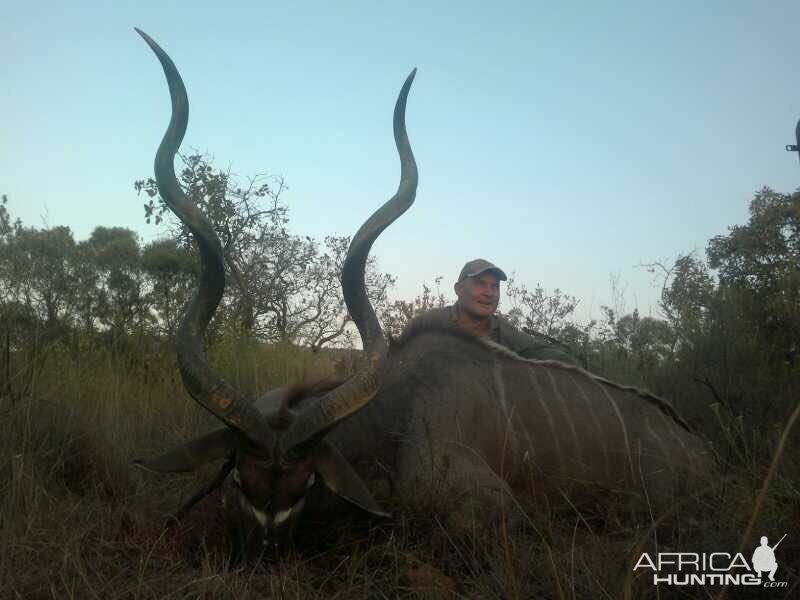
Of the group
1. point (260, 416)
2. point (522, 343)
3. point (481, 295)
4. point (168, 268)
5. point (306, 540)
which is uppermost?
point (168, 268)

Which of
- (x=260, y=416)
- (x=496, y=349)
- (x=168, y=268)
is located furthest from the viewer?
(x=168, y=268)

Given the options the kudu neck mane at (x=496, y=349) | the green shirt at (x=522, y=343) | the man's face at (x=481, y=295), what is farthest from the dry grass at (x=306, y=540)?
the man's face at (x=481, y=295)

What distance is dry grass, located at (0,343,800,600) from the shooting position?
1770mm

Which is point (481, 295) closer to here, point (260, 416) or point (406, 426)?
point (406, 426)

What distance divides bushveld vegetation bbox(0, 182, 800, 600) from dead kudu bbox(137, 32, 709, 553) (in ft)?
0.57

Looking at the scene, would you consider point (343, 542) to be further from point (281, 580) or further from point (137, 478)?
point (137, 478)

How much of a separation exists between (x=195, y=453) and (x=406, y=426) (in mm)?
955

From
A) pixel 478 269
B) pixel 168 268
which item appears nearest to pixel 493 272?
pixel 478 269

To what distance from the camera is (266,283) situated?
32.6 ft

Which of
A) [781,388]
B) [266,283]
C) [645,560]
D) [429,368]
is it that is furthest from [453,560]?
[266,283]

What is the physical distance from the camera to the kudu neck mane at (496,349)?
3.48 m

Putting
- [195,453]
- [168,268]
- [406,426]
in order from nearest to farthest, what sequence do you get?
1. [195,453]
2. [406,426]
3. [168,268]

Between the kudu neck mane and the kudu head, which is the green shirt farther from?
the kudu head

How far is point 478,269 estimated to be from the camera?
182 inches
